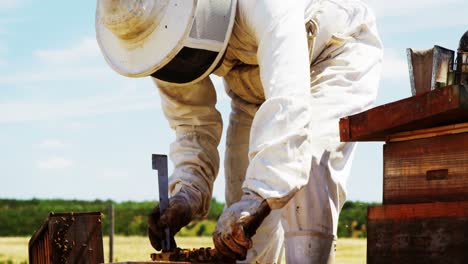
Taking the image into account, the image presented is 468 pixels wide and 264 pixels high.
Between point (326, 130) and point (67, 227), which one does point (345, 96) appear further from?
point (67, 227)

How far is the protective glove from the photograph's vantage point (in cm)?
540

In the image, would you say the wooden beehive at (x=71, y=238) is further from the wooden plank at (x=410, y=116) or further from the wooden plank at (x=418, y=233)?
the wooden plank at (x=418, y=233)

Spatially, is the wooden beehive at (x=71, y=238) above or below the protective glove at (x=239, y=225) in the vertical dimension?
below

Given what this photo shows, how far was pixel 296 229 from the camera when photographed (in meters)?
6.08

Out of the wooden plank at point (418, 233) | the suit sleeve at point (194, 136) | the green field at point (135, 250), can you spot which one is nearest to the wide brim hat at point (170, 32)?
the suit sleeve at point (194, 136)

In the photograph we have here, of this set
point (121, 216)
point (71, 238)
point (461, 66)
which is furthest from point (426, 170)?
point (121, 216)

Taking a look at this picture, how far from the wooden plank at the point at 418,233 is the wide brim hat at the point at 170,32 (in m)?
1.35

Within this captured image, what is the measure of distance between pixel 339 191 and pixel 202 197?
3.43 feet

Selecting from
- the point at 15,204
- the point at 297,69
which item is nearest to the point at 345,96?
the point at 297,69

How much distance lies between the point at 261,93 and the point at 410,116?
2.05m

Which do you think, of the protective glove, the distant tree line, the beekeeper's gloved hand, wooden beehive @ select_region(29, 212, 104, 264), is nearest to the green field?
the distant tree line

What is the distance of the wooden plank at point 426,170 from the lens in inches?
200

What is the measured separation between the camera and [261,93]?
709 cm

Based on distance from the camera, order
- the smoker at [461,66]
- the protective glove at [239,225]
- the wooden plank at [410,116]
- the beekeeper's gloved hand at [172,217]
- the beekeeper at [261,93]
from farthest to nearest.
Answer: the beekeeper's gloved hand at [172,217] < the beekeeper at [261,93] < the protective glove at [239,225] < the smoker at [461,66] < the wooden plank at [410,116]
